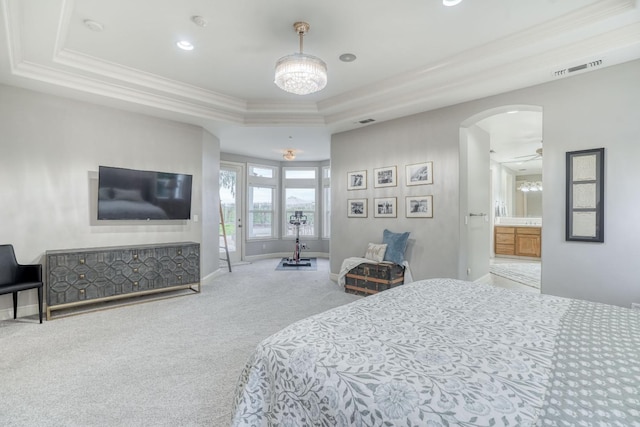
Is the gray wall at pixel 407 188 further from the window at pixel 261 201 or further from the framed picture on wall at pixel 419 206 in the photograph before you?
the window at pixel 261 201

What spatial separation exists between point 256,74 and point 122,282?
331cm

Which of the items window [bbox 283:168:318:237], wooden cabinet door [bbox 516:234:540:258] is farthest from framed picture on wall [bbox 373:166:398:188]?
wooden cabinet door [bbox 516:234:540:258]

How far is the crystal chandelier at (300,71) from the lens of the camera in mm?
2760

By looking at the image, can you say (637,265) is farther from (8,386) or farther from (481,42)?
(8,386)

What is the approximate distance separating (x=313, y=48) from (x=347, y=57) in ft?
1.43

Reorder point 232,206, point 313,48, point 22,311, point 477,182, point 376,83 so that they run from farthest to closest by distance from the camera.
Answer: point 232,206
point 477,182
point 376,83
point 22,311
point 313,48

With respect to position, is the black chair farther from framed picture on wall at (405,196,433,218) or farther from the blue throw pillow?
framed picture on wall at (405,196,433,218)

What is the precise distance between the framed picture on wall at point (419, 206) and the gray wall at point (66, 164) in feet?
12.3

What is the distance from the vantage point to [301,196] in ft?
29.4

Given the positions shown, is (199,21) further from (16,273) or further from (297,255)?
(297,255)

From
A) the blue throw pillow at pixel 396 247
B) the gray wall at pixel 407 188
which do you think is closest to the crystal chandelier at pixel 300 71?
the gray wall at pixel 407 188

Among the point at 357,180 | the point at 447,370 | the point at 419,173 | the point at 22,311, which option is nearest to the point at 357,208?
the point at 357,180

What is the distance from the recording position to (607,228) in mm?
3131

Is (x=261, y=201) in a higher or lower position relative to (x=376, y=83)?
lower
